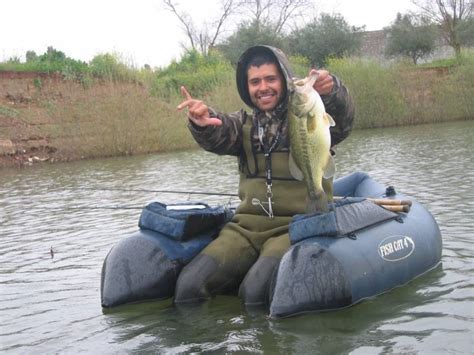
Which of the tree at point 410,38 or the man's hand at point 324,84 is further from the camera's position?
the tree at point 410,38

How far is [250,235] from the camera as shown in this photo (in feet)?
17.8

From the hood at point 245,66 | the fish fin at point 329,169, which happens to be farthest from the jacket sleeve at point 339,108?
the fish fin at point 329,169

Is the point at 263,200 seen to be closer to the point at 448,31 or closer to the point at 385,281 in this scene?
the point at 385,281

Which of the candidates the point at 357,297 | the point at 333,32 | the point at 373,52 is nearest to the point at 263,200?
the point at 357,297

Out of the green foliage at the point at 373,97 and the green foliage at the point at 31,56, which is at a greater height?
the green foliage at the point at 31,56

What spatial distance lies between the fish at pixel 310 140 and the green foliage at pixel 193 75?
25242 millimetres

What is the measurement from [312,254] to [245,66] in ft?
5.31

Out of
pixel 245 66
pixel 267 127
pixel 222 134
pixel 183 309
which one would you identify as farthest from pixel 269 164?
pixel 183 309

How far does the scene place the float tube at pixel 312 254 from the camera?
4751 millimetres

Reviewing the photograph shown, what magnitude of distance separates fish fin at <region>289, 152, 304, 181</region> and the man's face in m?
0.55

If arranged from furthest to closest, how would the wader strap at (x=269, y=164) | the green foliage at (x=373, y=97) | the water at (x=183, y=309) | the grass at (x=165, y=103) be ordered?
the green foliage at (x=373, y=97) → the grass at (x=165, y=103) → the wader strap at (x=269, y=164) → the water at (x=183, y=309)

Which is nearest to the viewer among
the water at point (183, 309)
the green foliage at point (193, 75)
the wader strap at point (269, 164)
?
the water at point (183, 309)

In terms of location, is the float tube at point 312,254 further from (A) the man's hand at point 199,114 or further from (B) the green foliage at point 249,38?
(B) the green foliage at point 249,38

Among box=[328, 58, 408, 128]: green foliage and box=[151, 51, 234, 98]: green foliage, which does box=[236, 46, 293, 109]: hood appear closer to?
A: box=[328, 58, 408, 128]: green foliage
